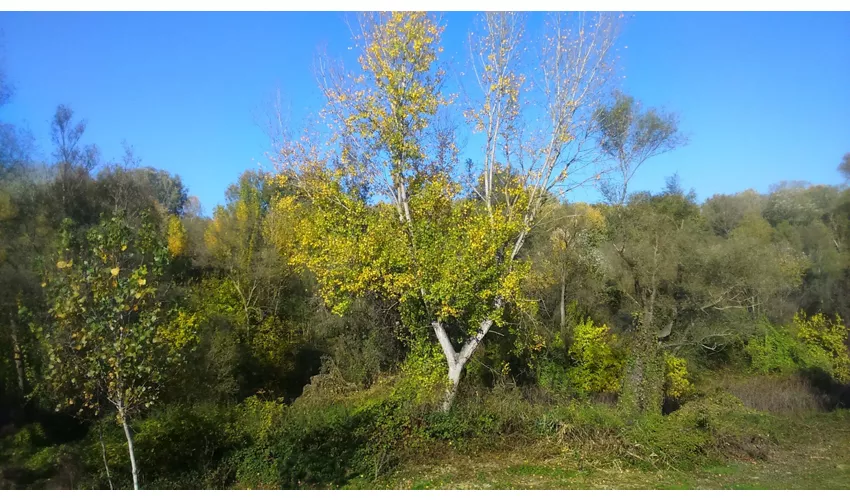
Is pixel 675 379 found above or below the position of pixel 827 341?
below

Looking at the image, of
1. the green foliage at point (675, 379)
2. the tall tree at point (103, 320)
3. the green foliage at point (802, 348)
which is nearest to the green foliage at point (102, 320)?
the tall tree at point (103, 320)

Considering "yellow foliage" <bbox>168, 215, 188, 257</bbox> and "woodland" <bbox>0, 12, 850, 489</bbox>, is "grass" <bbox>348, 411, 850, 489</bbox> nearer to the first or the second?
"woodland" <bbox>0, 12, 850, 489</bbox>

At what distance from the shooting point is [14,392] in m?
8.93

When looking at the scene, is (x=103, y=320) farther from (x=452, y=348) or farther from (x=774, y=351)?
(x=774, y=351)

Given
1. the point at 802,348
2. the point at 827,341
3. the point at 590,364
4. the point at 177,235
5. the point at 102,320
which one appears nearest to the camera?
the point at 102,320

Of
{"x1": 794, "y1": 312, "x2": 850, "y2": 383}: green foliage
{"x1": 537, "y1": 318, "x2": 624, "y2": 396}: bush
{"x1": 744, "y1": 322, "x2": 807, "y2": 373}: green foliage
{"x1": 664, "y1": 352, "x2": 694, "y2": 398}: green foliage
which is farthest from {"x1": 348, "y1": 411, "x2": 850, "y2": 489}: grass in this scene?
{"x1": 744, "y1": 322, "x2": 807, "y2": 373}: green foliage

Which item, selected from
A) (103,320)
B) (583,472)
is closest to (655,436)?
(583,472)

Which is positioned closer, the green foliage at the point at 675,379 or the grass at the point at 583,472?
the grass at the point at 583,472

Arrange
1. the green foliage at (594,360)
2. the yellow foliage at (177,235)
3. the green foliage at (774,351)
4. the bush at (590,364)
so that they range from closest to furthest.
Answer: the bush at (590,364), the green foliage at (594,360), the yellow foliage at (177,235), the green foliage at (774,351)

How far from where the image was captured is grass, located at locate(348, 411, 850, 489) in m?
7.16

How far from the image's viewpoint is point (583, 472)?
777 cm

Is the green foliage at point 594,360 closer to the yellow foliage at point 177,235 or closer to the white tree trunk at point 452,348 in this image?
the white tree trunk at point 452,348

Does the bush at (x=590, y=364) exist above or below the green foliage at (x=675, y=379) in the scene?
above

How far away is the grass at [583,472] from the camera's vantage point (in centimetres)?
716
